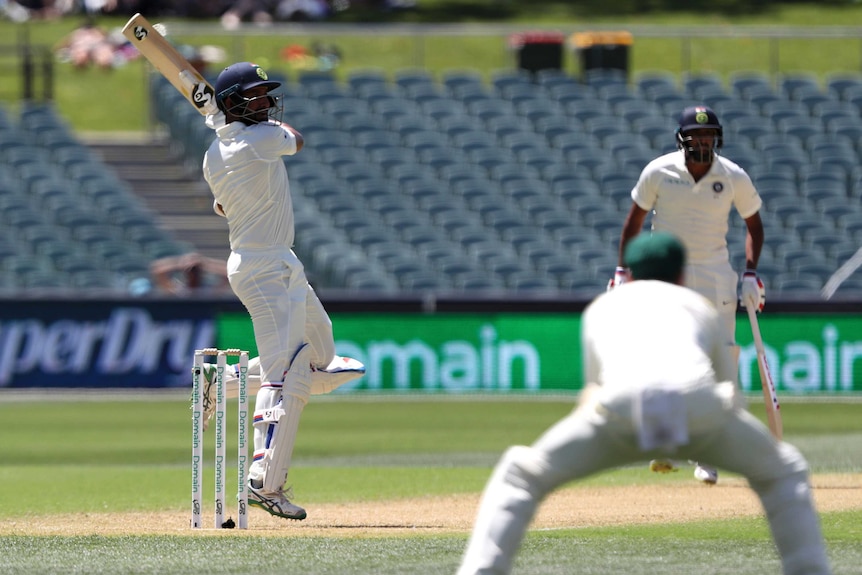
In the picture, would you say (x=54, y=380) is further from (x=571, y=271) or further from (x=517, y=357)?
(x=571, y=271)

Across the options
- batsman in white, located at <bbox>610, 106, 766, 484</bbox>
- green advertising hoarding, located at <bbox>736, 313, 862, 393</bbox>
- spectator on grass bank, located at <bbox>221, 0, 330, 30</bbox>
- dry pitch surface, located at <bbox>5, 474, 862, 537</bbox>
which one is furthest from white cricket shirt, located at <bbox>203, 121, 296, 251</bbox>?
spectator on grass bank, located at <bbox>221, 0, 330, 30</bbox>

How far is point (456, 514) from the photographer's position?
9.06 m

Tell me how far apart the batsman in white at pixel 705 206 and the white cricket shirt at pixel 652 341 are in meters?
4.66

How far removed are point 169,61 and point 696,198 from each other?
3438mm

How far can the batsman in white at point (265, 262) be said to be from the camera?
8430 millimetres

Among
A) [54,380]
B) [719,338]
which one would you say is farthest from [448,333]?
[719,338]

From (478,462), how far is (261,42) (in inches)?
994

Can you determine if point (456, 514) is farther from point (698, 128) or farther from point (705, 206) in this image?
point (698, 128)

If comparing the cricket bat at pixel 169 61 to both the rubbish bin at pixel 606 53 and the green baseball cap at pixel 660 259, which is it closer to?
the green baseball cap at pixel 660 259

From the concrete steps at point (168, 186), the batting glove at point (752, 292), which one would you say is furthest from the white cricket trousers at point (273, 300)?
the concrete steps at point (168, 186)

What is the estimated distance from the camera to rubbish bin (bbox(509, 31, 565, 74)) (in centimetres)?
2803

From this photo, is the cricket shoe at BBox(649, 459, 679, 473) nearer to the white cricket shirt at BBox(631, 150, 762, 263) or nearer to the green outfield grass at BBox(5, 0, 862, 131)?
the white cricket shirt at BBox(631, 150, 762, 263)

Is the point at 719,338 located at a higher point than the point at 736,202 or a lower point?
higher

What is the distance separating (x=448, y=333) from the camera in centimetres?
1919
